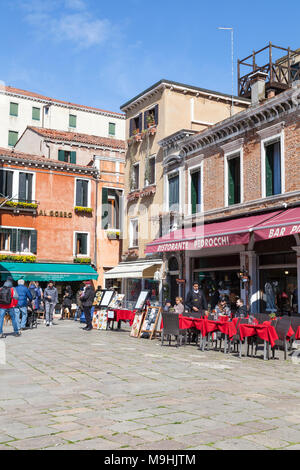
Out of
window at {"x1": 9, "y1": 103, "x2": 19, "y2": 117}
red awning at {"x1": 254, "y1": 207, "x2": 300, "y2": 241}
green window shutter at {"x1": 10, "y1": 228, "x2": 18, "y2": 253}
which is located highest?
window at {"x1": 9, "y1": 103, "x2": 19, "y2": 117}

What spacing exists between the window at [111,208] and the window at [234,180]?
39.8 ft

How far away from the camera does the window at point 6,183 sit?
2769 cm

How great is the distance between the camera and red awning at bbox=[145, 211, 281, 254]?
607 inches

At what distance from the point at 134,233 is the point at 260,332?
16.0 m

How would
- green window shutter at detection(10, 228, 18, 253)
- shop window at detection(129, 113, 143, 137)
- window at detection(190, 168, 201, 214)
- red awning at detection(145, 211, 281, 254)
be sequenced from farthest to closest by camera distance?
green window shutter at detection(10, 228, 18, 253)
shop window at detection(129, 113, 143, 137)
window at detection(190, 168, 201, 214)
red awning at detection(145, 211, 281, 254)

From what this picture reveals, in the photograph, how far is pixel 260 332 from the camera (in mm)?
10734

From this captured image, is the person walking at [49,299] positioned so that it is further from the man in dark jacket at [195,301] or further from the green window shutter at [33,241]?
the green window shutter at [33,241]

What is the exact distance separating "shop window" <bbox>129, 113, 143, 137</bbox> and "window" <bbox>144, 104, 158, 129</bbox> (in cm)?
61

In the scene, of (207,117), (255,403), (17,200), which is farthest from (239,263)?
(17,200)

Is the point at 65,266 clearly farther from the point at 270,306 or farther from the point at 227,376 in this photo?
the point at 227,376

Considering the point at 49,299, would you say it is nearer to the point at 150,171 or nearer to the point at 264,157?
the point at 264,157

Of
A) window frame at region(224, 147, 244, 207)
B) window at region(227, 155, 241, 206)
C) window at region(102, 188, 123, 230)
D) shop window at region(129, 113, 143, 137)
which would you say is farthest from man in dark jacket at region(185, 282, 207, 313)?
window at region(102, 188, 123, 230)

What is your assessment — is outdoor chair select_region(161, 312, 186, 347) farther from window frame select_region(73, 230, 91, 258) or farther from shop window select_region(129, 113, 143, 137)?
window frame select_region(73, 230, 91, 258)

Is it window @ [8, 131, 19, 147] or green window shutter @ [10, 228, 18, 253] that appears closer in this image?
green window shutter @ [10, 228, 18, 253]
